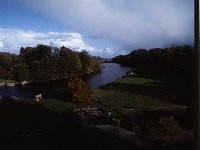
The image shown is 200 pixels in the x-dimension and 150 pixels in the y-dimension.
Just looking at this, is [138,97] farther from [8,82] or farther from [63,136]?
[8,82]

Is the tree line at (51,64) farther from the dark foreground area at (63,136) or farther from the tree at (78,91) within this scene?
the dark foreground area at (63,136)

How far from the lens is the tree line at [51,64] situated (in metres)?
48.3

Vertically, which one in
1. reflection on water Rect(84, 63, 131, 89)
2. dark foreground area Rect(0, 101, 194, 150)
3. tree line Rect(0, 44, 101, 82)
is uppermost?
tree line Rect(0, 44, 101, 82)

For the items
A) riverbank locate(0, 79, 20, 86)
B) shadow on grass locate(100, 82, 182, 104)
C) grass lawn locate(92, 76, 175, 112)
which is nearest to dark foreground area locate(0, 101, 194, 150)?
grass lawn locate(92, 76, 175, 112)

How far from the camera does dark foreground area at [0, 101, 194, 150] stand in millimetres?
9562

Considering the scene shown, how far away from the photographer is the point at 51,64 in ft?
159

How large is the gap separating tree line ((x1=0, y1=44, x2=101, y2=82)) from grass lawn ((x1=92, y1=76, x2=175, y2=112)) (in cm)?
1022

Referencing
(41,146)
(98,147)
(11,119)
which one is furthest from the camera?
(11,119)

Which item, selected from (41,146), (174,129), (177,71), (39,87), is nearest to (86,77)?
(39,87)

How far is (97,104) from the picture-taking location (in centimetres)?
2984

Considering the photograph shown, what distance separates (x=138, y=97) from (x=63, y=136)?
17.7 m

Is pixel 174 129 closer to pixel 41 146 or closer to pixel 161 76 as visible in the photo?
pixel 41 146

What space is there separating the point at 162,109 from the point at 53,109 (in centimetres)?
904

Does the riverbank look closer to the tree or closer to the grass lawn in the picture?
the grass lawn
